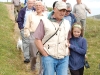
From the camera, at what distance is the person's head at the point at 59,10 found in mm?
5352

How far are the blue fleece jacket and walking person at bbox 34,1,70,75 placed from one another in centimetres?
92

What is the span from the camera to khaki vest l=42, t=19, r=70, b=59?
17.8 feet

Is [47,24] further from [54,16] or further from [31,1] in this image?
[31,1]

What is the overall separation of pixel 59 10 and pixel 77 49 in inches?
56.0

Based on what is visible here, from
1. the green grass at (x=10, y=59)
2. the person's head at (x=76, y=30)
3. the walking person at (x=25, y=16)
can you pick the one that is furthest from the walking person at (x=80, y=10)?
the person's head at (x=76, y=30)

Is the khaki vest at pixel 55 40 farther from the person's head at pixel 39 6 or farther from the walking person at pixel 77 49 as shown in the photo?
the person's head at pixel 39 6

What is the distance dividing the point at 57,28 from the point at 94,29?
47.4ft

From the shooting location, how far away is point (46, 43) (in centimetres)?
548

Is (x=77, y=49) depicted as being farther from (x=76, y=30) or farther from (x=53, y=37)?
(x=53, y=37)

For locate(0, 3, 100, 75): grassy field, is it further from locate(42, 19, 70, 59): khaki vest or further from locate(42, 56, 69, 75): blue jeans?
locate(42, 19, 70, 59): khaki vest

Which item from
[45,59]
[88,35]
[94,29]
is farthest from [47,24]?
[94,29]

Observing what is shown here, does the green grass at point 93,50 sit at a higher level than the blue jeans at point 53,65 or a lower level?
lower

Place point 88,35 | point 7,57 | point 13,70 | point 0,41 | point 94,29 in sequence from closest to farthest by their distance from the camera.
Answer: point 13,70, point 7,57, point 0,41, point 88,35, point 94,29

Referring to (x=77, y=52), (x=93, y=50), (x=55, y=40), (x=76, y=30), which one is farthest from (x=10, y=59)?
(x=55, y=40)
